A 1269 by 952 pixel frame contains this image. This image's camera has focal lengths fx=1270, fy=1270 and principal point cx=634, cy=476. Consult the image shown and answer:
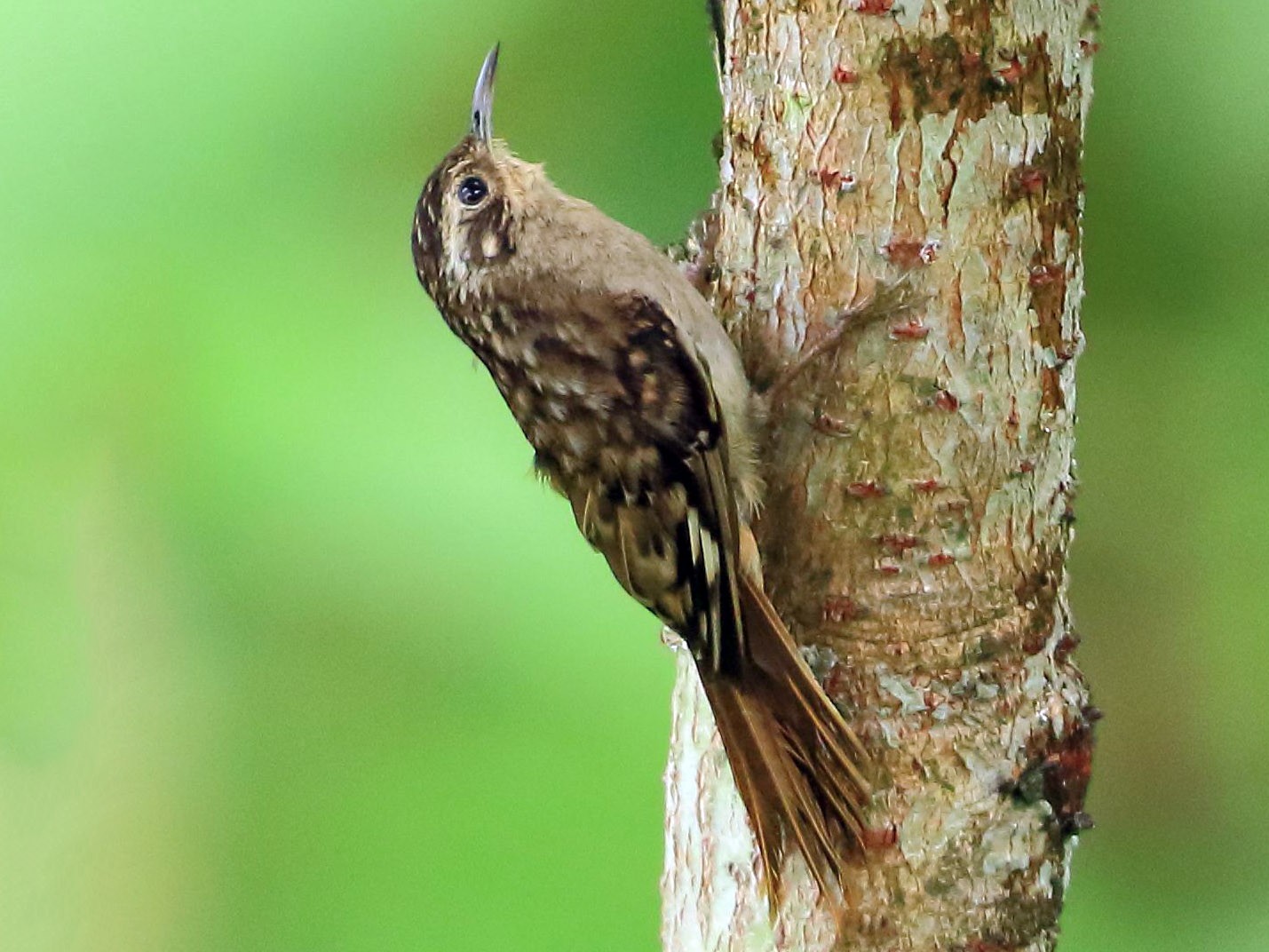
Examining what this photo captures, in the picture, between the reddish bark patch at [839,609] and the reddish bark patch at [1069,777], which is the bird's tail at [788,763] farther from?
the reddish bark patch at [1069,777]

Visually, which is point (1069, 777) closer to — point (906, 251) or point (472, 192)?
point (906, 251)

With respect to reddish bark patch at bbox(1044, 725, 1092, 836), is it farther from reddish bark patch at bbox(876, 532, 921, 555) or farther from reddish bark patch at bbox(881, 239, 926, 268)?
reddish bark patch at bbox(881, 239, 926, 268)

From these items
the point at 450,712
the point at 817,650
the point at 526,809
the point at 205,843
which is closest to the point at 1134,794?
the point at 817,650

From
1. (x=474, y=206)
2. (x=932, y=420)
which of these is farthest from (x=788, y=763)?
(x=474, y=206)

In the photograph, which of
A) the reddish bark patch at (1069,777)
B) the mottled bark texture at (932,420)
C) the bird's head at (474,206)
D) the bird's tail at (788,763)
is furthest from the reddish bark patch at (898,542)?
the bird's head at (474,206)

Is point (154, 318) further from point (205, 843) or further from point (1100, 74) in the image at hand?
point (1100, 74)

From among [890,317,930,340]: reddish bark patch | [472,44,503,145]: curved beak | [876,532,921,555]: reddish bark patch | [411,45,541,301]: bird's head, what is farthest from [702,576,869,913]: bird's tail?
[472,44,503,145]: curved beak
